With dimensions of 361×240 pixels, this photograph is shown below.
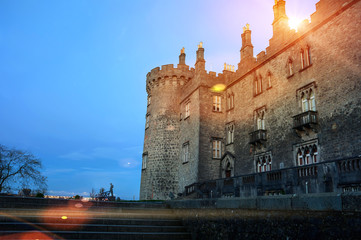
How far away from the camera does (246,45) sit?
81.7 feet

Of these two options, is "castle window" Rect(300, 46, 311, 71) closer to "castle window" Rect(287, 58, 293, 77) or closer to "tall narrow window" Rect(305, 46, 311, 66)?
"tall narrow window" Rect(305, 46, 311, 66)

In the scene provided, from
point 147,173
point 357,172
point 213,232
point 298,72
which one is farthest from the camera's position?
point 147,173

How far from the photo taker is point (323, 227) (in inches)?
214

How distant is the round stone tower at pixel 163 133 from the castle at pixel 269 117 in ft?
0.34

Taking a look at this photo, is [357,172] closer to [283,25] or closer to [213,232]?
[213,232]

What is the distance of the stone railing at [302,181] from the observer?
1184 centimetres

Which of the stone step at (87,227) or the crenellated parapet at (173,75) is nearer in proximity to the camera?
the stone step at (87,227)

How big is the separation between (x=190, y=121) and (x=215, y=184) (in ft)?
30.4

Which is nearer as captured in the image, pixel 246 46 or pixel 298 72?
pixel 298 72

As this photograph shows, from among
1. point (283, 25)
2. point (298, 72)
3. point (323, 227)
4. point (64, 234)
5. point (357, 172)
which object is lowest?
point (64, 234)

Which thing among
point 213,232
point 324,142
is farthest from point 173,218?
point 324,142

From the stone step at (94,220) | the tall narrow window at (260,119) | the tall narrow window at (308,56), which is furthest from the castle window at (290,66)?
the stone step at (94,220)

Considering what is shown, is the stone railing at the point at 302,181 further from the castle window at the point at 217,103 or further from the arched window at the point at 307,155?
the castle window at the point at 217,103

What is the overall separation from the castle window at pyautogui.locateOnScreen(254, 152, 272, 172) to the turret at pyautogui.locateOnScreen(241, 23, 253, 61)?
8564 millimetres
